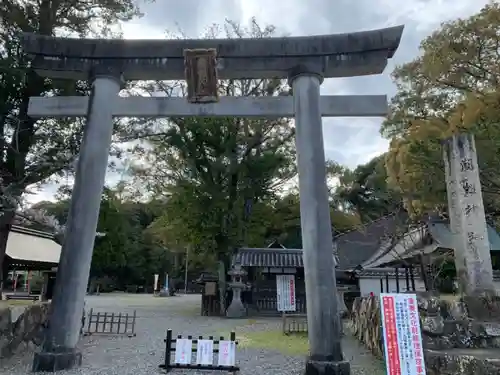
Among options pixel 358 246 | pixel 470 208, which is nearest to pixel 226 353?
pixel 470 208

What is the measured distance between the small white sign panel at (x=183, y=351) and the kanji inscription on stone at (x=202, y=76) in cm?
437

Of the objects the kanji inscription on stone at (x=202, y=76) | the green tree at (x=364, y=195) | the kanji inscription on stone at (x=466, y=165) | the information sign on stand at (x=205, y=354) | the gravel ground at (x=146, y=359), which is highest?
the green tree at (x=364, y=195)

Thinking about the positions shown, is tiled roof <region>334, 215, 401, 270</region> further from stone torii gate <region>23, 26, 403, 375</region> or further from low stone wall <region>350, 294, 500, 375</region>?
stone torii gate <region>23, 26, 403, 375</region>

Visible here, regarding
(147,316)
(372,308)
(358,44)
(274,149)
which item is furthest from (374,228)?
(358,44)

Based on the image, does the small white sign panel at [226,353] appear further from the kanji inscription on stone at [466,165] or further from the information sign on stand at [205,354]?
the kanji inscription on stone at [466,165]

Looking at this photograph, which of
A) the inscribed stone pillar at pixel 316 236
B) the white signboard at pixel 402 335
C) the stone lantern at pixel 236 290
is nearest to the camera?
the white signboard at pixel 402 335

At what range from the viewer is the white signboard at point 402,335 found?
5172 millimetres

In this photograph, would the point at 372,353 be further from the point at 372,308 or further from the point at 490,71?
the point at 490,71

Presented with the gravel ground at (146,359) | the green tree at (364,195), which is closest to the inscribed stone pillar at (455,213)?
the gravel ground at (146,359)

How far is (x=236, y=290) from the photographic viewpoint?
61.1 feet

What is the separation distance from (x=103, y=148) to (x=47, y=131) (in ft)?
17.2

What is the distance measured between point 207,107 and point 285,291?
790cm

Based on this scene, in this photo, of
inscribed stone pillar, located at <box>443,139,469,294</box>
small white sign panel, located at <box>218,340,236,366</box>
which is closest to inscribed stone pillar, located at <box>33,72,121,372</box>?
small white sign panel, located at <box>218,340,236,366</box>

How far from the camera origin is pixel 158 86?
1894cm
